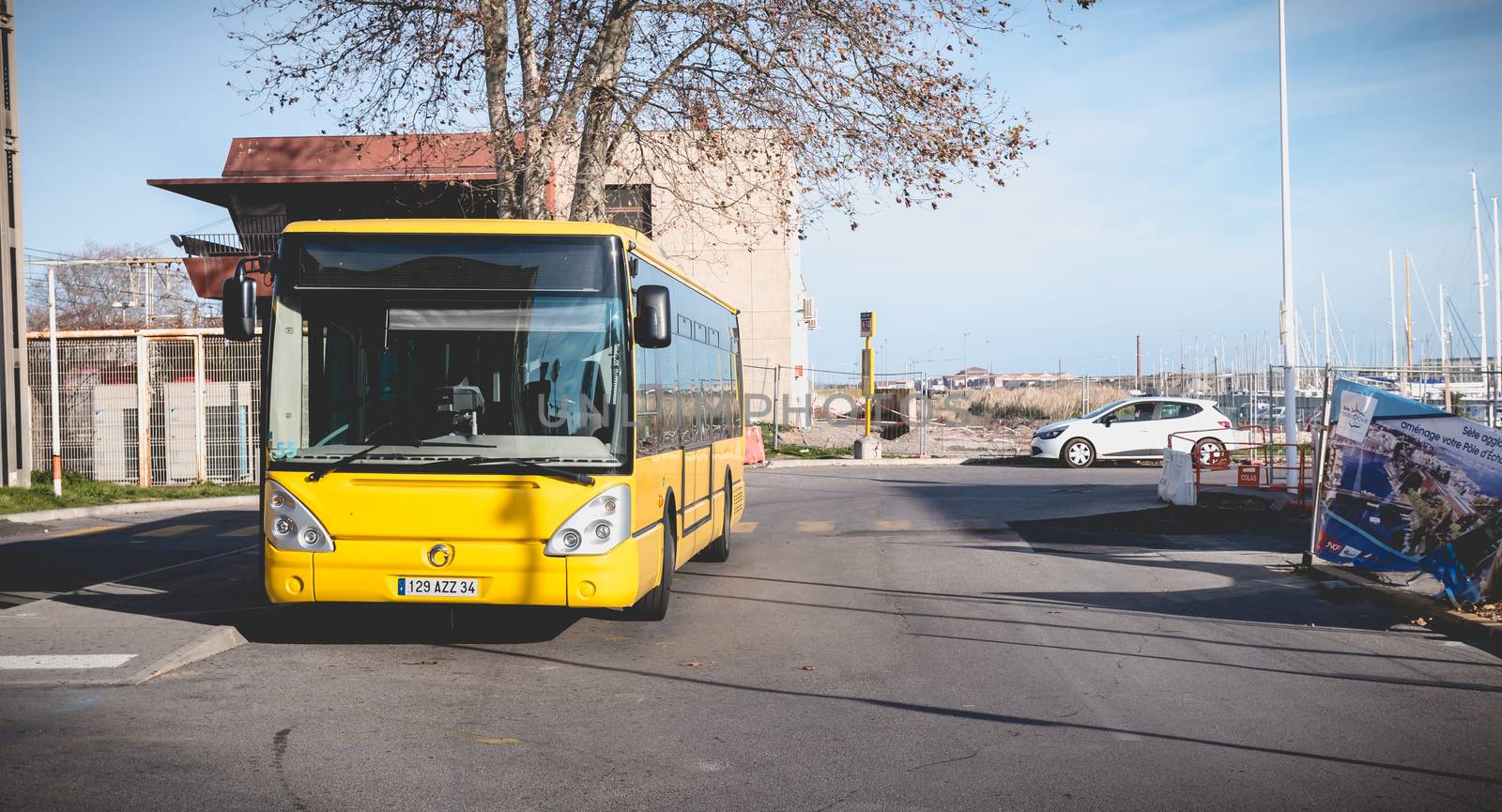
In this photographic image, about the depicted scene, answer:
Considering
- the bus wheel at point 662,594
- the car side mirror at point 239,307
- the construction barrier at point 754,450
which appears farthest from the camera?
the construction barrier at point 754,450

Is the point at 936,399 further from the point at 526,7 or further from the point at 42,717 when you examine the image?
the point at 42,717

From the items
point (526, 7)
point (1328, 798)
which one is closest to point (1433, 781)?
point (1328, 798)

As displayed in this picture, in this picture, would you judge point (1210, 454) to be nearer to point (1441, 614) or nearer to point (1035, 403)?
point (1441, 614)

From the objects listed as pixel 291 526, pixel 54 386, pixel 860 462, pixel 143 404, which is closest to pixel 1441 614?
pixel 291 526

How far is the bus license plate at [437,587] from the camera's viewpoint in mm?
8328

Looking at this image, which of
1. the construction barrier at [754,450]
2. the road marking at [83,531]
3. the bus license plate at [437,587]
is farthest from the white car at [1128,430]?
the bus license plate at [437,587]

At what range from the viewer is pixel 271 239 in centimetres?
3253

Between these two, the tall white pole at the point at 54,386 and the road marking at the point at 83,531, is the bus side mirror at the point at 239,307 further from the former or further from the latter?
the tall white pole at the point at 54,386

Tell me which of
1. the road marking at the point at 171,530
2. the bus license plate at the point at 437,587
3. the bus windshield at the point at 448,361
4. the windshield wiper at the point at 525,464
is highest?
the bus windshield at the point at 448,361

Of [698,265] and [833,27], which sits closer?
[833,27]

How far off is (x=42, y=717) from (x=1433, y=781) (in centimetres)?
684

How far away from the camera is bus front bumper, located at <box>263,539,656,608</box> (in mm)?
8336

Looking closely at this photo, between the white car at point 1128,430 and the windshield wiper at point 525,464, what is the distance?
23305 mm

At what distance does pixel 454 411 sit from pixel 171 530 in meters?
11.5
